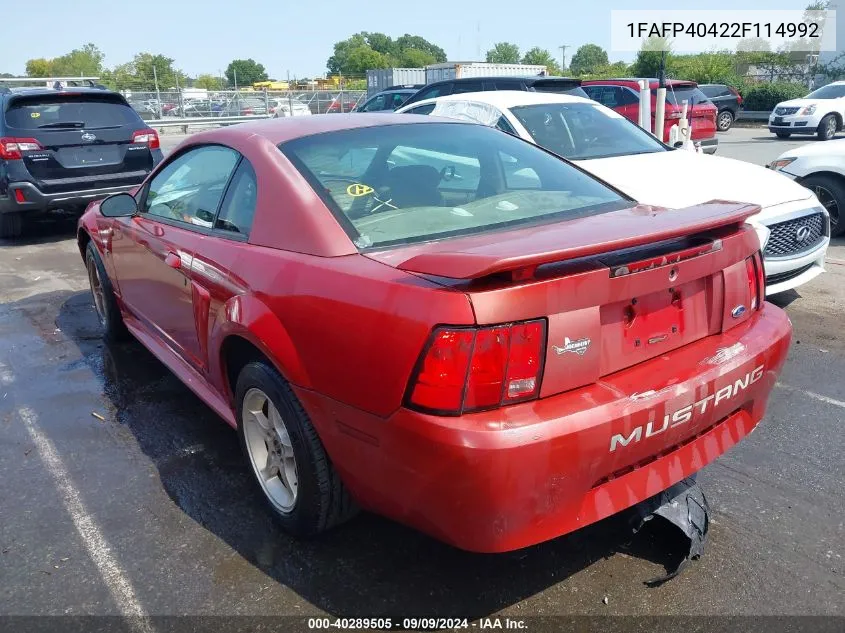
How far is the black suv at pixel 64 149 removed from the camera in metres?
8.15

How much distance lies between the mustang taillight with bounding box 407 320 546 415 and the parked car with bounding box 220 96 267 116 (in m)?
32.0

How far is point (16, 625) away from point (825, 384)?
4.16 m

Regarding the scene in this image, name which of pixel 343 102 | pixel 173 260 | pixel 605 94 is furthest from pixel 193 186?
Result: pixel 343 102

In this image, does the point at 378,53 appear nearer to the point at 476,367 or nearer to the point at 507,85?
the point at 507,85

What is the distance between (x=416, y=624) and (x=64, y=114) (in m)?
8.09

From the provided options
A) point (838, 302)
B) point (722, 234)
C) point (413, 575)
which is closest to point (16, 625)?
point (413, 575)

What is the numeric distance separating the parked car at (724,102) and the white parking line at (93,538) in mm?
24717

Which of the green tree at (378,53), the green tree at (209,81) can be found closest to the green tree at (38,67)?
the green tree at (209,81)

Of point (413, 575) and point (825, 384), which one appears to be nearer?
point (413, 575)

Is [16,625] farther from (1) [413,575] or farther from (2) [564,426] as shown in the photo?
(2) [564,426]

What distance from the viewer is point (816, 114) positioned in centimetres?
1936

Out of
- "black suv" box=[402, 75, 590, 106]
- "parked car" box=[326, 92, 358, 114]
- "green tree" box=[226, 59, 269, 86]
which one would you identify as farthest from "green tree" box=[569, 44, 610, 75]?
"black suv" box=[402, 75, 590, 106]

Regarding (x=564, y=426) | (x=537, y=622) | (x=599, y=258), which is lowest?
(x=537, y=622)

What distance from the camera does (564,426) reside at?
2076mm
